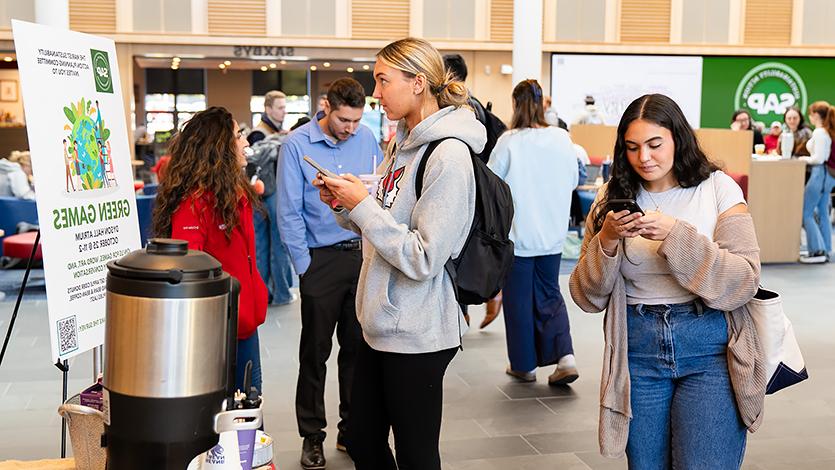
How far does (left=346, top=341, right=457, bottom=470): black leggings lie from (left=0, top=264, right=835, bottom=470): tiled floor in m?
1.38

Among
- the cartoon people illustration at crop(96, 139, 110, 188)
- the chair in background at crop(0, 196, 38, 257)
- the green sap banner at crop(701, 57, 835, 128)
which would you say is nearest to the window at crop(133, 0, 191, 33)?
the chair in background at crop(0, 196, 38, 257)

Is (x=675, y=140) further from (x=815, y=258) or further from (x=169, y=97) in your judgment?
(x=169, y=97)

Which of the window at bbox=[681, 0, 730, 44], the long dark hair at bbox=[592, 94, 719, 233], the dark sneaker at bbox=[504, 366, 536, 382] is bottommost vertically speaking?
the dark sneaker at bbox=[504, 366, 536, 382]

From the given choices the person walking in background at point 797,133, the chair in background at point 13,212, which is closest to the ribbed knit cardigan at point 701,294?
the chair in background at point 13,212

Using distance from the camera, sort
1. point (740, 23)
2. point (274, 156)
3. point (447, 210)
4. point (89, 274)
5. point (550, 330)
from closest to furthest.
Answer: point (447, 210) → point (89, 274) → point (550, 330) → point (274, 156) → point (740, 23)

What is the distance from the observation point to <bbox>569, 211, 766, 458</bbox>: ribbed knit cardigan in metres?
2.54

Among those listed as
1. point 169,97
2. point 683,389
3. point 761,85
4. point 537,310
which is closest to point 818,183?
point 537,310

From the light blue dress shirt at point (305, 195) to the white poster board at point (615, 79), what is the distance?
14.7 m

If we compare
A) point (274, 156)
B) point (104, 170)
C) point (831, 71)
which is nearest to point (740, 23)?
point (831, 71)

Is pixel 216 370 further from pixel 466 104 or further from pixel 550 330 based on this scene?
pixel 550 330

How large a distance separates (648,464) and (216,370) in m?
1.37

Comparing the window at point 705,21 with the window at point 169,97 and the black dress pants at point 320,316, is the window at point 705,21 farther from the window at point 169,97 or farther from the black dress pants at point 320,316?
the black dress pants at point 320,316

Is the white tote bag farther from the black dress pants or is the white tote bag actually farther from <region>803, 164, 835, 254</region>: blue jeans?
<region>803, 164, 835, 254</region>: blue jeans

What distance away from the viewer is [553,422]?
15.8 feet
